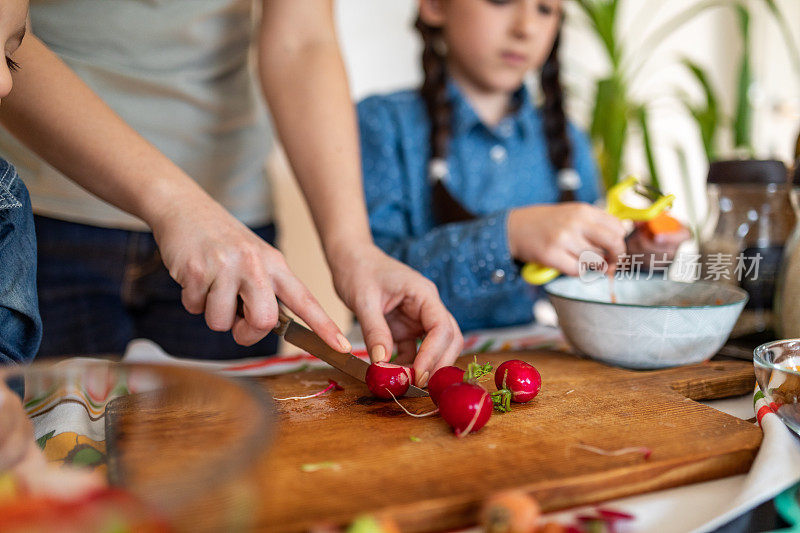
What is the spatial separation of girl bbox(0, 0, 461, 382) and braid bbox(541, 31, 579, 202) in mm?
679

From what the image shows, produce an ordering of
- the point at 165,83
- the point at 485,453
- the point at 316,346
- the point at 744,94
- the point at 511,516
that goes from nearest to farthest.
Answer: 1. the point at 511,516
2. the point at 485,453
3. the point at 316,346
4. the point at 165,83
5. the point at 744,94

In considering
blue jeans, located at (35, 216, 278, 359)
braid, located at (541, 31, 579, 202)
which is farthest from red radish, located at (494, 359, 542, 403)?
braid, located at (541, 31, 579, 202)

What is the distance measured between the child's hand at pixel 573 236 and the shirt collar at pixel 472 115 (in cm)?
56

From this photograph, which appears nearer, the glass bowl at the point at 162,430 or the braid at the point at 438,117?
the glass bowl at the point at 162,430

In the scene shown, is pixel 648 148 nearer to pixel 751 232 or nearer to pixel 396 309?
pixel 751 232

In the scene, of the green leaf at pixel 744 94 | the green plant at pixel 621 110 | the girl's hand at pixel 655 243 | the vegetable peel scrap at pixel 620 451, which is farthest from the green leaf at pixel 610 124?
the vegetable peel scrap at pixel 620 451

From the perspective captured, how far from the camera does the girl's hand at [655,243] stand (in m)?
1.03

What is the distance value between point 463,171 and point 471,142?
74 mm

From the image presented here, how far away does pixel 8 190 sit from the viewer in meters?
0.65

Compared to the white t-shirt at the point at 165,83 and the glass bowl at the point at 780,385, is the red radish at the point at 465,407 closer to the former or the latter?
the glass bowl at the point at 780,385

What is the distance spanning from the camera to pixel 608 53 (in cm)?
225

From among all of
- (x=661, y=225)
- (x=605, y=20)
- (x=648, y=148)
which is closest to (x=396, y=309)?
(x=661, y=225)

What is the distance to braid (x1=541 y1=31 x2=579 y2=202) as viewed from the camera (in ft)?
5.08

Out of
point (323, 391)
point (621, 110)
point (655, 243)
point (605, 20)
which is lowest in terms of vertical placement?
point (323, 391)
